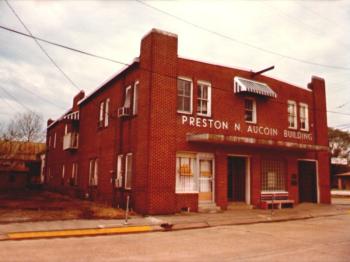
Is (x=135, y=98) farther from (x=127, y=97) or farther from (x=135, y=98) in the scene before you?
(x=127, y=97)

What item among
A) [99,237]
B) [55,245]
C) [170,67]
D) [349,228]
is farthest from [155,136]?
[349,228]

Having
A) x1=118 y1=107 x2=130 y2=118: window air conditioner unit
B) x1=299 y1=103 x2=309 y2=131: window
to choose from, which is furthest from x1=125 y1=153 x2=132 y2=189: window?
x1=299 y1=103 x2=309 y2=131: window

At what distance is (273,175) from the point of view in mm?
20078

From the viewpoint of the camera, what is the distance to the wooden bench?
61.8 ft

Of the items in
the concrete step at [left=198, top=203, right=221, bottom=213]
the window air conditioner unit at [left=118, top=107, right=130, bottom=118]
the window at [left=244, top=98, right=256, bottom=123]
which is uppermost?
the window at [left=244, top=98, right=256, bottom=123]

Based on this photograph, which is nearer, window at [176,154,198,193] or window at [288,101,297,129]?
window at [176,154,198,193]

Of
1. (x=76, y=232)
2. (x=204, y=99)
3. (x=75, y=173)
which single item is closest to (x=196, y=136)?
(x=204, y=99)

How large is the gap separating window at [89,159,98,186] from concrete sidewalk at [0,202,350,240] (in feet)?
26.6

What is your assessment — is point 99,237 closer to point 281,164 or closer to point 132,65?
point 132,65

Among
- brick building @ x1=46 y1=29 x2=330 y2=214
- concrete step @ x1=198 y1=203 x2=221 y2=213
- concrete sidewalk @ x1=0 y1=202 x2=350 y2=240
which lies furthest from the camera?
concrete step @ x1=198 y1=203 x2=221 y2=213

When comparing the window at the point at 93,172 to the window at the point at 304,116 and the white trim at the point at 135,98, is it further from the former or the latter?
the window at the point at 304,116

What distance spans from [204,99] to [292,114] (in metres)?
6.95

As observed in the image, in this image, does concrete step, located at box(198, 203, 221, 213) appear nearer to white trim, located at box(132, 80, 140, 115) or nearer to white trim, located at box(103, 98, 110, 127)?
white trim, located at box(132, 80, 140, 115)

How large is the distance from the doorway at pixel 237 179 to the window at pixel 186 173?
338cm
